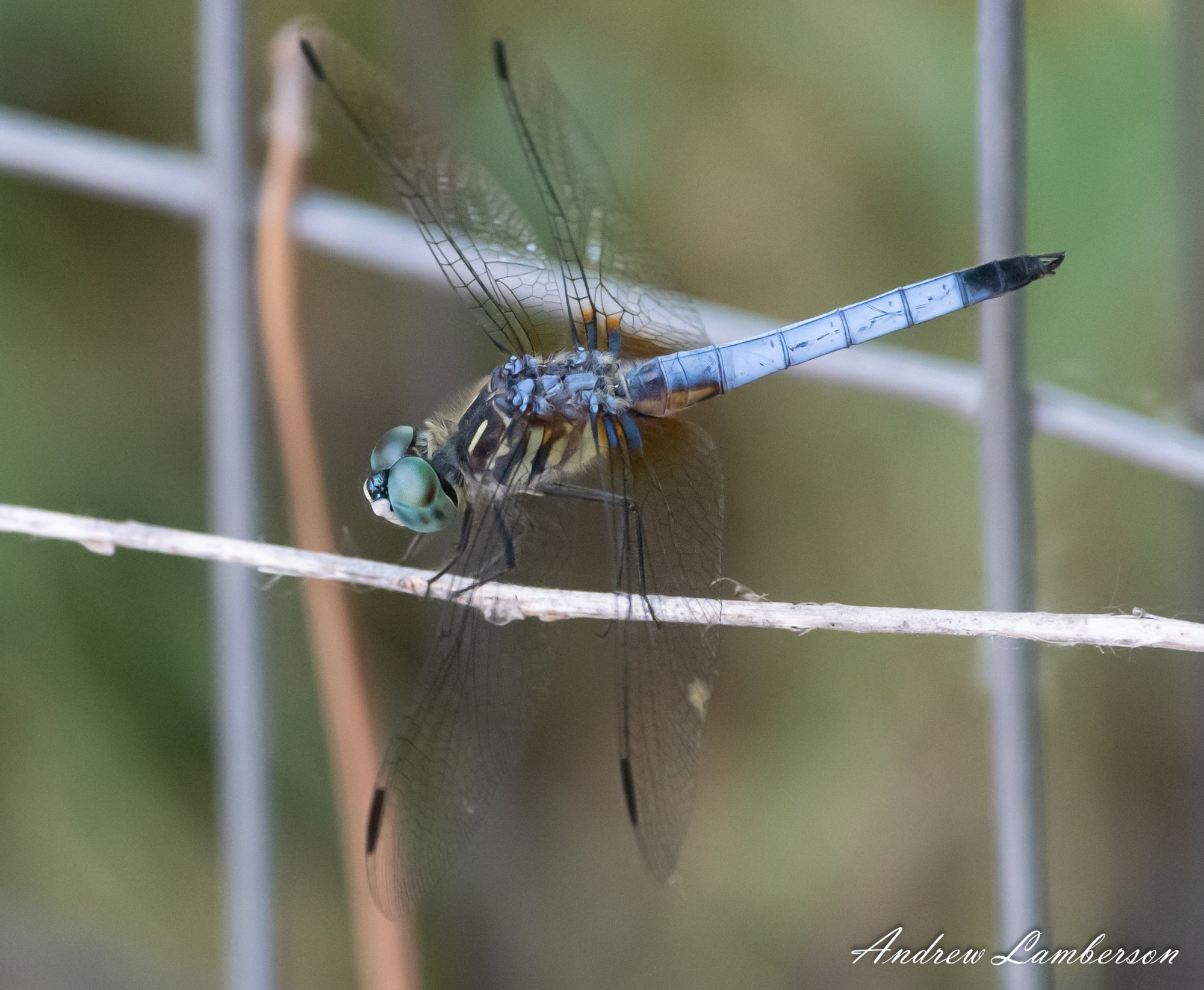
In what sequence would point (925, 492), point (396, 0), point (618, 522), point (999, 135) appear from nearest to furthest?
point (999, 135) < point (618, 522) < point (925, 492) < point (396, 0)

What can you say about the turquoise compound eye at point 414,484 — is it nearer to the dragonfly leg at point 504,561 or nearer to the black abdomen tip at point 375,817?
the dragonfly leg at point 504,561

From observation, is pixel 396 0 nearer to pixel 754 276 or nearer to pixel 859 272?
pixel 754 276

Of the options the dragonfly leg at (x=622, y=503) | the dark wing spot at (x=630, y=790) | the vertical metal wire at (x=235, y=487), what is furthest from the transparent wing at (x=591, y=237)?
the dark wing spot at (x=630, y=790)

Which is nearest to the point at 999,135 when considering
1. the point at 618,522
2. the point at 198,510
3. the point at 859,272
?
the point at 618,522

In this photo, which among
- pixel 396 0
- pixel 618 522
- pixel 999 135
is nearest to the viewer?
pixel 999 135

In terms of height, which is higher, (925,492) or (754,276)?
(754,276)
